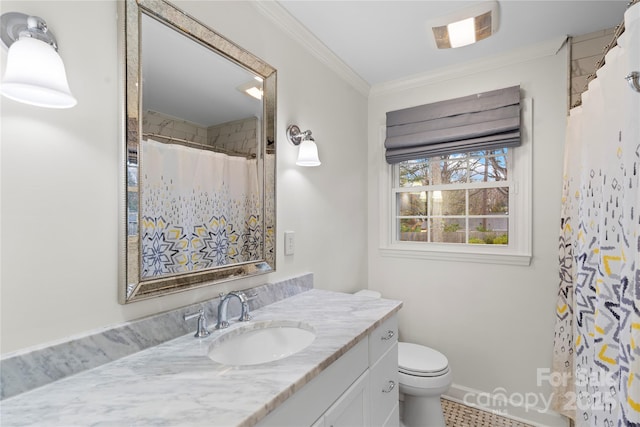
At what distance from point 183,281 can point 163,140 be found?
52cm

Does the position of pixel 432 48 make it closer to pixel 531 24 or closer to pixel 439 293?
pixel 531 24

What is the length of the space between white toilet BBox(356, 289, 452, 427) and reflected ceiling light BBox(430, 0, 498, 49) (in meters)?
1.91

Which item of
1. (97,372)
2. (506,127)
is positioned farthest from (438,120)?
(97,372)

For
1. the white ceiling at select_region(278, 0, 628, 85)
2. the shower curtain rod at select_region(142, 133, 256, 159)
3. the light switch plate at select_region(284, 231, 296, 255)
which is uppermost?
the white ceiling at select_region(278, 0, 628, 85)

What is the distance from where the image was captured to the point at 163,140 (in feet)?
3.61

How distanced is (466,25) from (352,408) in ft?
6.38

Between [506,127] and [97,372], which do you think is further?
[506,127]

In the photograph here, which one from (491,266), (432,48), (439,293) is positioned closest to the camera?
(432,48)

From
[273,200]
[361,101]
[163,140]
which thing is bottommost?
[273,200]

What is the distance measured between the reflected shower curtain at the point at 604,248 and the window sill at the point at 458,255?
0.26m

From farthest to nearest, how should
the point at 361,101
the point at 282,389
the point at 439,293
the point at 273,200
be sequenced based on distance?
the point at 361,101 < the point at 439,293 < the point at 273,200 < the point at 282,389

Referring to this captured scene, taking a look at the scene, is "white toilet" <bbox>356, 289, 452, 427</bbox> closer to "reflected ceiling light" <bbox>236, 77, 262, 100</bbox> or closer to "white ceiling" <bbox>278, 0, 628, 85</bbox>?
"reflected ceiling light" <bbox>236, 77, 262, 100</bbox>

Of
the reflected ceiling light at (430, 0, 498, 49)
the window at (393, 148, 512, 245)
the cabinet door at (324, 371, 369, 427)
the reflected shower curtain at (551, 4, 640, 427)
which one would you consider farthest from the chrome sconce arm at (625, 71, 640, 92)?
the window at (393, 148, 512, 245)

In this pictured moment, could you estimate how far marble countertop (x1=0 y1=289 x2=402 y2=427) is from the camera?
0.64m
